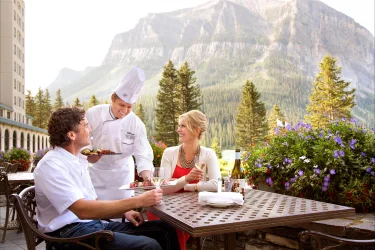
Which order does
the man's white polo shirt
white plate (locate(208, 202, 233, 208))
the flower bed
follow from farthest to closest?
the flower bed → white plate (locate(208, 202, 233, 208)) → the man's white polo shirt

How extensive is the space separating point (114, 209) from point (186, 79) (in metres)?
31.7

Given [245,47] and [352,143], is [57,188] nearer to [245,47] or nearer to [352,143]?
[352,143]

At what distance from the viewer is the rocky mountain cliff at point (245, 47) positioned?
10588 centimetres

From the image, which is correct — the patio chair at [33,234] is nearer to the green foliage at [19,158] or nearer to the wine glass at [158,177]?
the wine glass at [158,177]

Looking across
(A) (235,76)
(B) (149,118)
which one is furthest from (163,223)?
(A) (235,76)

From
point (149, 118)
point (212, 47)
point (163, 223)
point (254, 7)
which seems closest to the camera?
point (163, 223)

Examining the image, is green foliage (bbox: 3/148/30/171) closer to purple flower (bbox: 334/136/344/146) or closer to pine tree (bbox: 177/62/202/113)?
purple flower (bbox: 334/136/344/146)

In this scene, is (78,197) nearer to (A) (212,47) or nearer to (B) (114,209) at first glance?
(B) (114,209)

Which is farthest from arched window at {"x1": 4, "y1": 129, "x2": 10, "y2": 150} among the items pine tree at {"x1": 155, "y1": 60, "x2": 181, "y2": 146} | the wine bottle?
the wine bottle

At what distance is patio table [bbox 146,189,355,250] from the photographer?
145cm

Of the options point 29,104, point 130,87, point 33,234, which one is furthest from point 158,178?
point 29,104

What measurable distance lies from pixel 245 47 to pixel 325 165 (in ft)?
391

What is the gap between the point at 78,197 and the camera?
1.61m

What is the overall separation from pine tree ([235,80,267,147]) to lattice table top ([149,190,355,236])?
3342cm
